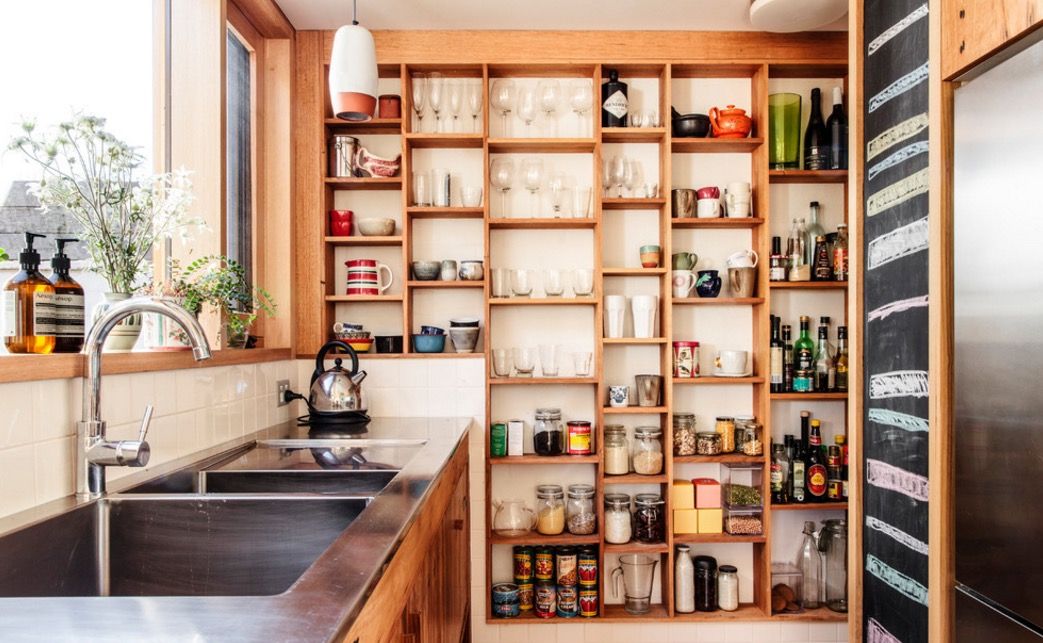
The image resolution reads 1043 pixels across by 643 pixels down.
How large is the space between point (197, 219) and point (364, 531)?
3.72 feet

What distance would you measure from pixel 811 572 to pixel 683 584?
570 mm

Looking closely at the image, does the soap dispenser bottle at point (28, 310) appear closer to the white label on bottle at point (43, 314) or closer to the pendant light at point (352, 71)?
the white label on bottle at point (43, 314)

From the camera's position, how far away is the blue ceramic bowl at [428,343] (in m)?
2.86

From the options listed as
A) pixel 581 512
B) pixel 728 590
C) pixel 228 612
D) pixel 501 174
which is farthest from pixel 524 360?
pixel 228 612

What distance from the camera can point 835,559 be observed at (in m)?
2.90

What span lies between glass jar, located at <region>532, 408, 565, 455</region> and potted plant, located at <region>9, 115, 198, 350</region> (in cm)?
162

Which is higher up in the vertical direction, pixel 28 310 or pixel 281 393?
pixel 28 310

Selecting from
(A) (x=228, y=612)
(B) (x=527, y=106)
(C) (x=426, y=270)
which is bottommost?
(A) (x=228, y=612)

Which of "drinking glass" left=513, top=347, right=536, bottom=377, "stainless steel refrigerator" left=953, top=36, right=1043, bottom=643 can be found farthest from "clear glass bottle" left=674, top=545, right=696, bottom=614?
"stainless steel refrigerator" left=953, top=36, right=1043, bottom=643

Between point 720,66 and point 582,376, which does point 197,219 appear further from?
point 720,66

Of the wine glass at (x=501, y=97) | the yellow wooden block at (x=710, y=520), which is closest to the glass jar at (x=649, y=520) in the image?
the yellow wooden block at (x=710, y=520)

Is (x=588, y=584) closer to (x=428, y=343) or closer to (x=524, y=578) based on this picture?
(x=524, y=578)

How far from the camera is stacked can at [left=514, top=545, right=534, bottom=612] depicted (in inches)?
113

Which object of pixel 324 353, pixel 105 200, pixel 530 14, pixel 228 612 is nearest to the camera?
pixel 228 612
